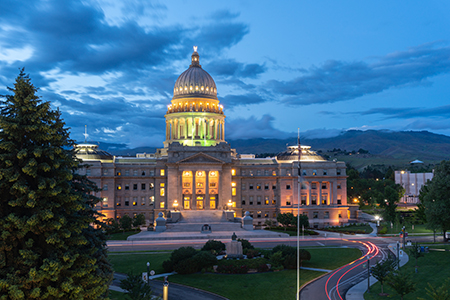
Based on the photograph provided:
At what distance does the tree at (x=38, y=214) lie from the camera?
21906 millimetres

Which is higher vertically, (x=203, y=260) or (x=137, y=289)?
(x=137, y=289)

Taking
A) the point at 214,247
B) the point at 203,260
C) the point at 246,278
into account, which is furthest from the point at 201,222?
the point at 246,278

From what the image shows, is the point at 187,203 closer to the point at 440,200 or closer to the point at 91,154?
the point at 91,154

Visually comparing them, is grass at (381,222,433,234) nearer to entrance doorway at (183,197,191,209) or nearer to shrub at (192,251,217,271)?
entrance doorway at (183,197,191,209)

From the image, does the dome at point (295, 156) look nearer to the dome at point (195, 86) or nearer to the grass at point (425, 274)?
the dome at point (195, 86)

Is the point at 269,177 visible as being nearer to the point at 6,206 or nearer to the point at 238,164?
the point at 238,164

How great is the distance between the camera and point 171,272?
4678 cm

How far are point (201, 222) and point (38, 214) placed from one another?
6509 cm

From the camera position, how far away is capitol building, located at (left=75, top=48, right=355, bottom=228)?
95250 mm

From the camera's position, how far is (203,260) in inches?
1813

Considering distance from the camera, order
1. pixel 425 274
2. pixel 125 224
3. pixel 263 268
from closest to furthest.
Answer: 1. pixel 425 274
2. pixel 263 268
3. pixel 125 224

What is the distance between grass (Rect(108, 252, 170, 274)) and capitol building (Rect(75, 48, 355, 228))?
33.7 meters

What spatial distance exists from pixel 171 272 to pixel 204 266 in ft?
12.6

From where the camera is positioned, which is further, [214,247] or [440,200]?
[440,200]
